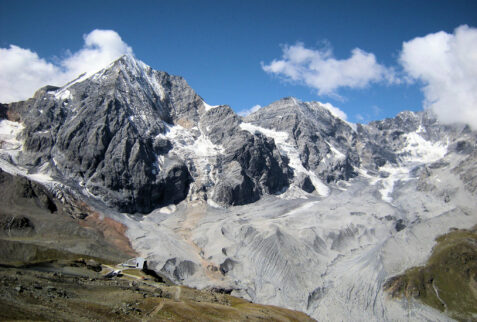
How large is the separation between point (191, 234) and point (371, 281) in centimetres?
7712

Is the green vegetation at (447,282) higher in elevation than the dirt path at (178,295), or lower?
higher

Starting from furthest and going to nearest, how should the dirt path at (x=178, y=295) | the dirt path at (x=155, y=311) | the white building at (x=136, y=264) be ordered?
the white building at (x=136, y=264), the dirt path at (x=178, y=295), the dirt path at (x=155, y=311)

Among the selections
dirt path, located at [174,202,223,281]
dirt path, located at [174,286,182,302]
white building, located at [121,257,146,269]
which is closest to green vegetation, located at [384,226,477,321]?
dirt path, located at [174,202,223,281]

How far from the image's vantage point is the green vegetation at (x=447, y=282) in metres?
122

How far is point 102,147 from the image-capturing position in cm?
19888

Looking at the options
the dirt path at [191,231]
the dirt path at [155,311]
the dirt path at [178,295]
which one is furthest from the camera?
the dirt path at [191,231]

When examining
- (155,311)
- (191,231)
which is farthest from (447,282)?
(155,311)

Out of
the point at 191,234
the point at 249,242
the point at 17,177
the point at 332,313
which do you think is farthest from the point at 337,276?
the point at 17,177

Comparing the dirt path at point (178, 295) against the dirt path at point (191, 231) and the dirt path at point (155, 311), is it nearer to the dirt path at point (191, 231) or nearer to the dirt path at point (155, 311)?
the dirt path at point (155, 311)

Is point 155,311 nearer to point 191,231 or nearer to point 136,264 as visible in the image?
point 136,264

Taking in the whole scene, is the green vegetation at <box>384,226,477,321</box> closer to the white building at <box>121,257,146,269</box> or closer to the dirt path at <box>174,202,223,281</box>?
the dirt path at <box>174,202,223,281</box>

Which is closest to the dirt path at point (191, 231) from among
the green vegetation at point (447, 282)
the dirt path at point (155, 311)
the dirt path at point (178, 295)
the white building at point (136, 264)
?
the white building at point (136, 264)

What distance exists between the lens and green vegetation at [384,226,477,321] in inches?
4813

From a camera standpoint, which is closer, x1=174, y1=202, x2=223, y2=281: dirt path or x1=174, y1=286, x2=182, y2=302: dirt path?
x1=174, y1=286, x2=182, y2=302: dirt path
